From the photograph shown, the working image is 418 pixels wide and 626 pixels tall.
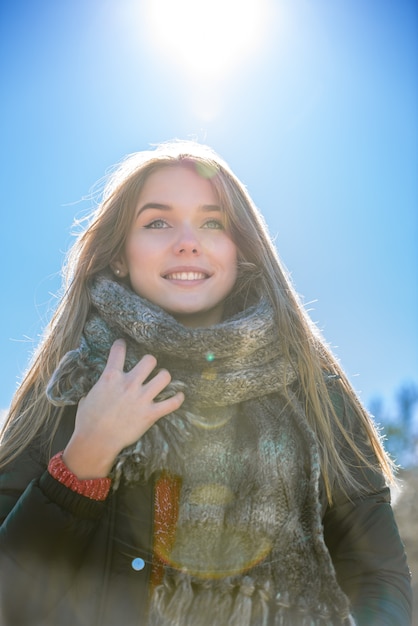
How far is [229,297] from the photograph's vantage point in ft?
10.5

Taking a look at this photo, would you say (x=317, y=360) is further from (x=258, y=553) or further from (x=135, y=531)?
(x=135, y=531)

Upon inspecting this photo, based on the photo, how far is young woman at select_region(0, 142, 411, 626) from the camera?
2.35 metres

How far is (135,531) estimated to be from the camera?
2.43 m

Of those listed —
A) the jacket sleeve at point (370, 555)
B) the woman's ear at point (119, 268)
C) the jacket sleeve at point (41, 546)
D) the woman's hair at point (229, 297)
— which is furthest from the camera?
the woman's ear at point (119, 268)

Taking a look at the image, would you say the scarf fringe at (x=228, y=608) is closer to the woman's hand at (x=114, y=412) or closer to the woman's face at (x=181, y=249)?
the woman's hand at (x=114, y=412)

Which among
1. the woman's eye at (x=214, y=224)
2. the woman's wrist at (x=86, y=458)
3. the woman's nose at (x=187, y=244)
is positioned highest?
the woman's eye at (x=214, y=224)

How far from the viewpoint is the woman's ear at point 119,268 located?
3168mm

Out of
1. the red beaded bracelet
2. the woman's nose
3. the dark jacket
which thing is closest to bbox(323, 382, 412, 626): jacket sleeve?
the dark jacket

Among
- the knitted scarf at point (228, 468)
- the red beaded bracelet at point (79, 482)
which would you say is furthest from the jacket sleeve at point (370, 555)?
the red beaded bracelet at point (79, 482)

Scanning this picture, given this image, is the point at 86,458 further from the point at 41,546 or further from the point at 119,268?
the point at 119,268

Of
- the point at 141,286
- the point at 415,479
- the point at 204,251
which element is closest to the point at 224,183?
the point at 204,251

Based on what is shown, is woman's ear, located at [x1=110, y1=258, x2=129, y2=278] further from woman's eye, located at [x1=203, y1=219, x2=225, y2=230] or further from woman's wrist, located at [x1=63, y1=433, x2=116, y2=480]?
woman's wrist, located at [x1=63, y1=433, x2=116, y2=480]

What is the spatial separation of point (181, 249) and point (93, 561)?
132cm

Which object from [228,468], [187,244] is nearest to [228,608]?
[228,468]
